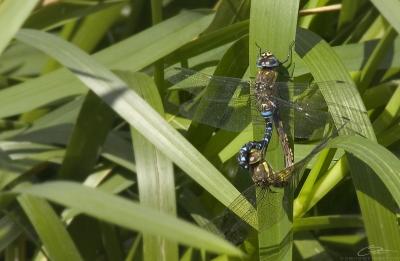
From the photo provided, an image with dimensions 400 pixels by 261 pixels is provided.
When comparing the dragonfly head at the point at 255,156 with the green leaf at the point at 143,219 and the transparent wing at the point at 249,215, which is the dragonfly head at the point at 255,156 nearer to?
the transparent wing at the point at 249,215

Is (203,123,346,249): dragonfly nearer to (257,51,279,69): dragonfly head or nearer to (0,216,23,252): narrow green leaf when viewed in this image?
(257,51,279,69): dragonfly head

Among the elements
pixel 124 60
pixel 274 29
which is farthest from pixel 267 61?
pixel 124 60

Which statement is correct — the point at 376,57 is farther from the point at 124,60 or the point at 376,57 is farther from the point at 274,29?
the point at 124,60

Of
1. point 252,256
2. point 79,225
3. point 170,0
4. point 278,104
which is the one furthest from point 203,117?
point 170,0

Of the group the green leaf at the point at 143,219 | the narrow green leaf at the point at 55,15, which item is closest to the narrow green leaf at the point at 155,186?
the green leaf at the point at 143,219

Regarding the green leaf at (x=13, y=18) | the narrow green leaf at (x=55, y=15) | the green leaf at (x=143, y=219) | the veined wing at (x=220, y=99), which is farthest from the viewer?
the narrow green leaf at (x=55, y=15)

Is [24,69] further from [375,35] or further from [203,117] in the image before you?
[375,35]
